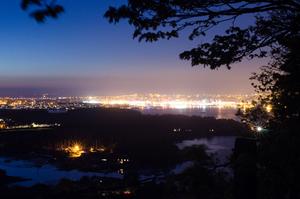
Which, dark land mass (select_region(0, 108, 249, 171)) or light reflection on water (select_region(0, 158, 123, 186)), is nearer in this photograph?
light reflection on water (select_region(0, 158, 123, 186))

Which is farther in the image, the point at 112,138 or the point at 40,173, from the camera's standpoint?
the point at 112,138

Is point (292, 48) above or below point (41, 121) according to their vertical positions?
above

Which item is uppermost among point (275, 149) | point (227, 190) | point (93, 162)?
point (275, 149)

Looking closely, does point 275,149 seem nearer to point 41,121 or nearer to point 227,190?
point 227,190

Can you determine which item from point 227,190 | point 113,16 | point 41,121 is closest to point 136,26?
point 113,16

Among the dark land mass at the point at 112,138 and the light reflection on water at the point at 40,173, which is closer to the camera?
the light reflection on water at the point at 40,173

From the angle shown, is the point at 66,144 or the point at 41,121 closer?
the point at 66,144

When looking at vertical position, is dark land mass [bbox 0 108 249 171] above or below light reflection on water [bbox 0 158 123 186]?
above

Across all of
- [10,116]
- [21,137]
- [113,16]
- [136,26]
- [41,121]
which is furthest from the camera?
[10,116]

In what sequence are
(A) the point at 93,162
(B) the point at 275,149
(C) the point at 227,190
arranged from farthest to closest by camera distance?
(A) the point at 93,162, (C) the point at 227,190, (B) the point at 275,149

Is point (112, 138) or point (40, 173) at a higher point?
point (112, 138)

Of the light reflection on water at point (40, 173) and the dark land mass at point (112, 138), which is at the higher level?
the dark land mass at point (112, 138)
